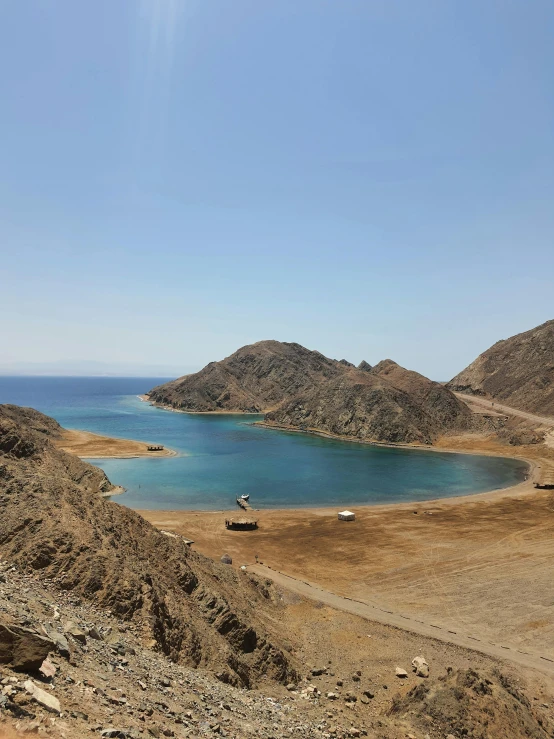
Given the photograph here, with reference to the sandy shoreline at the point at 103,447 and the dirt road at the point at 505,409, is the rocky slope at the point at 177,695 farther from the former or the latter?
the dirt road at the point at 505,409

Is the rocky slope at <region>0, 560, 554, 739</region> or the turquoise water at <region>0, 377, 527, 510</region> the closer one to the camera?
the rocky slope at <region>0, 560, 554, 739</region>

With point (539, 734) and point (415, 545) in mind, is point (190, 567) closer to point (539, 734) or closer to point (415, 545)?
point (539, 734)

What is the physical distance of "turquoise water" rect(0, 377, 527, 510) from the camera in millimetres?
67500

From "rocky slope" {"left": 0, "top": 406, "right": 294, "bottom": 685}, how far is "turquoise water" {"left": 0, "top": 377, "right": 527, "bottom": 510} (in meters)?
37.7

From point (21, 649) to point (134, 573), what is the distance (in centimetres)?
1080

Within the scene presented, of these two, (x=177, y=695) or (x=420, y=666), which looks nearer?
(x=177, y=695)

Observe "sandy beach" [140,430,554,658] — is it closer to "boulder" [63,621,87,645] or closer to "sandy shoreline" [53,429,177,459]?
"boulder" [63,621,87,645]

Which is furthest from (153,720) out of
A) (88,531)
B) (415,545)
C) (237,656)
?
(415,545)

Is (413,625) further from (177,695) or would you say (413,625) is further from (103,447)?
(103,447)

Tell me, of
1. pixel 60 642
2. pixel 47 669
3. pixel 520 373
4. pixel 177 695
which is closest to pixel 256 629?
pixel 177 695

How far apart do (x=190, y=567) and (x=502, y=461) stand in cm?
9384

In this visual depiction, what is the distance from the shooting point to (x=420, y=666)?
22.8 metres

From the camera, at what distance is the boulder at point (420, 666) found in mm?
22234

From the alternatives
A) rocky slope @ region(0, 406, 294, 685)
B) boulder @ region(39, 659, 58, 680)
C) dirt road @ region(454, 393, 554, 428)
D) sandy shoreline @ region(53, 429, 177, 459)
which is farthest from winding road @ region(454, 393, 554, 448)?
boulder @ region(39, 659, 58, 680)
